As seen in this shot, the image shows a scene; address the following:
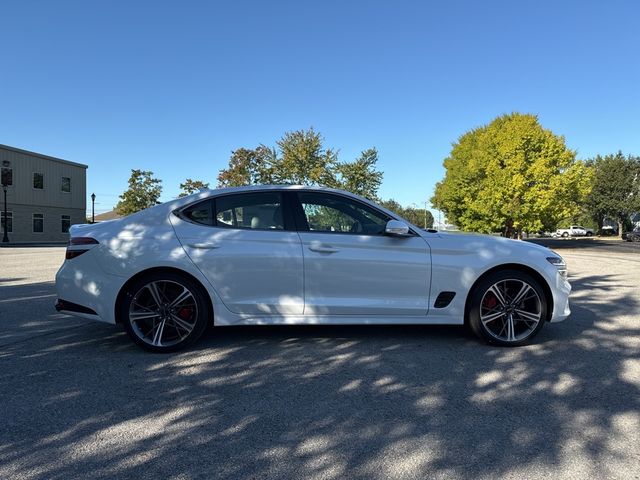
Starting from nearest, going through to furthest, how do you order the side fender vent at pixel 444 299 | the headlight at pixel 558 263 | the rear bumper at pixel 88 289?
the rear bumper at pixel 88 289 → the side fender vent at pixel 444 299 → the headlight at pixel 558 263

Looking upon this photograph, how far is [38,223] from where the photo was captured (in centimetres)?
3984

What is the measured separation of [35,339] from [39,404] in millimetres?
2044

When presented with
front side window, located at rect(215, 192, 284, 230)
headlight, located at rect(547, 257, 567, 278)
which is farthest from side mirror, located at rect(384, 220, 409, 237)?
headlight, located at rect(547, 257, 567, 278)

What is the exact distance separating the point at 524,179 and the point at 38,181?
38154 millimetres

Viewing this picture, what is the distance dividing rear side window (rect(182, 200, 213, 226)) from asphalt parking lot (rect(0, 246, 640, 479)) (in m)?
1.26

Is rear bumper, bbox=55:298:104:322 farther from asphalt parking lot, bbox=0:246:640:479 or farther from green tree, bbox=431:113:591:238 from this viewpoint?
green tree, bbox=431:113:591:238

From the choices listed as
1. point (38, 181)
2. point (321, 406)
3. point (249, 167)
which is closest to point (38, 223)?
point (38, 181)

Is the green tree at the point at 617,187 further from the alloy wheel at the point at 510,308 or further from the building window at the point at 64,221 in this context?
the alloy wheel at the point at 510,308

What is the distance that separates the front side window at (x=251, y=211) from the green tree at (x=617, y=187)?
2580 inches

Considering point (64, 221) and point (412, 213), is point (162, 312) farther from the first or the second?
point (412, 213)

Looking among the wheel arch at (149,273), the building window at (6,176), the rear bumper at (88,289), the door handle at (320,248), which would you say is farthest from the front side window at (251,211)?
the building window at (6,176)

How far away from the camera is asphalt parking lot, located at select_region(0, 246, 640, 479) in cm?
250

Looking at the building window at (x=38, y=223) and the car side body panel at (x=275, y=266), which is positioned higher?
the building window at (x=38, y=223)

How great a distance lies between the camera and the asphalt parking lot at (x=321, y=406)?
2504 mm
